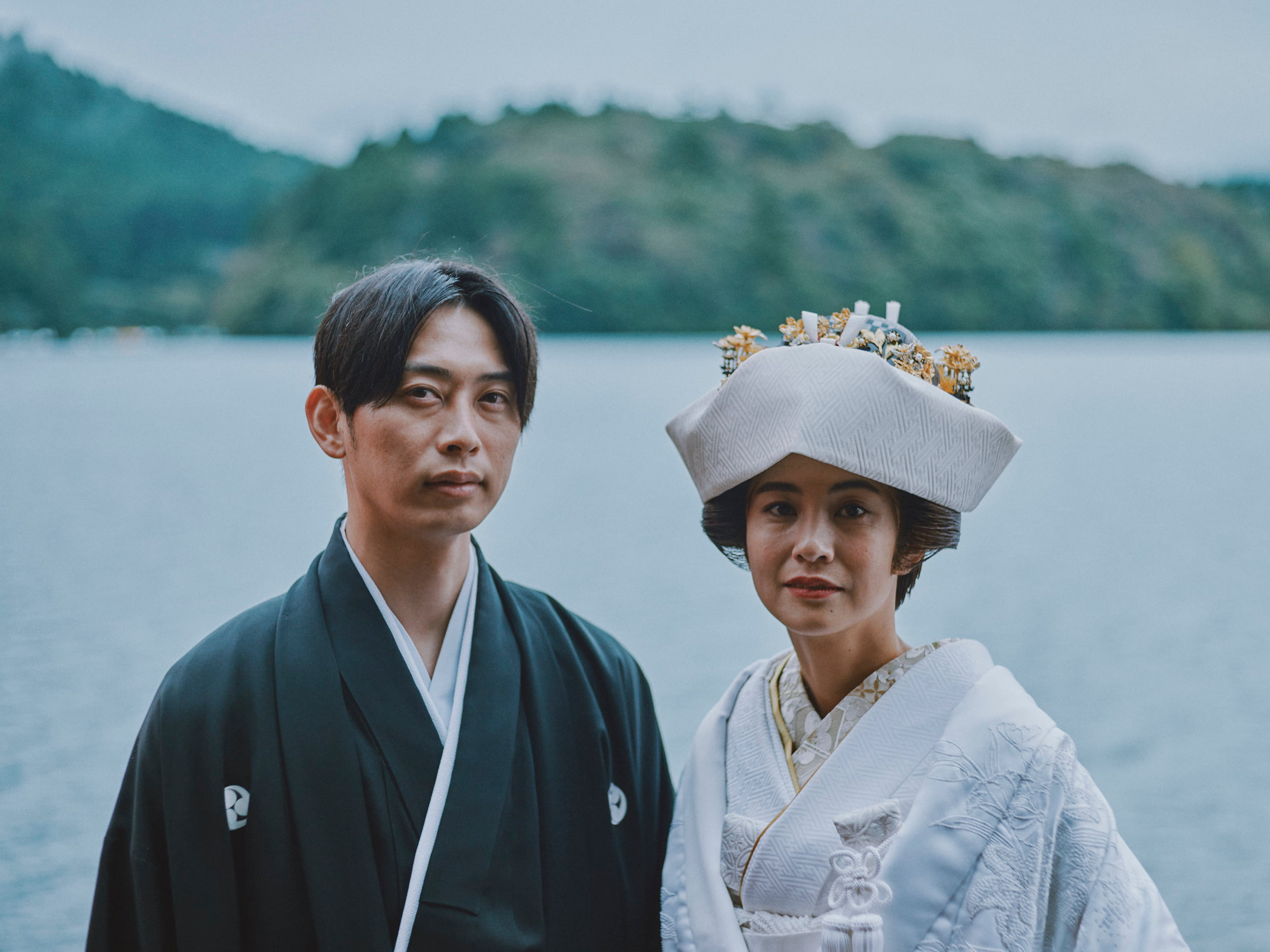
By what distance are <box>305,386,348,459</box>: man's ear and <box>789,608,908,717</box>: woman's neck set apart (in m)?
0.88

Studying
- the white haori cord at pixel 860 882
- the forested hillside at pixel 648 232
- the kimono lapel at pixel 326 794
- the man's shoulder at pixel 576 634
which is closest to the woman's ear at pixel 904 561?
the white haori cord at pixel 860 882

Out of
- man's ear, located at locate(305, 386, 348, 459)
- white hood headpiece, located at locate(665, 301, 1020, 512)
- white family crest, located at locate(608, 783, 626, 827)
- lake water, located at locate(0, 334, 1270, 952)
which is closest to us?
white hood headpiece, located at locate(665, 301, 1020, 512)

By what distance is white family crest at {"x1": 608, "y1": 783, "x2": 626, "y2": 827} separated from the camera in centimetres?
221

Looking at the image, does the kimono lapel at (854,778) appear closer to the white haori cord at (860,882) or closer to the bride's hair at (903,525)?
the white haori cord at (860,882)

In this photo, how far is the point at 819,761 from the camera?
1.99 meters

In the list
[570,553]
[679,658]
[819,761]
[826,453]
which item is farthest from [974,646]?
[570,553]

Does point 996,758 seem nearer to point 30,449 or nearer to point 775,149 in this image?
point 30,449

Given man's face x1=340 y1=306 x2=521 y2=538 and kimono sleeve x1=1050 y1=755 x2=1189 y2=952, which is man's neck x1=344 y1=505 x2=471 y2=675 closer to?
man's face x1=340 y1=306 x2=521 y2=538

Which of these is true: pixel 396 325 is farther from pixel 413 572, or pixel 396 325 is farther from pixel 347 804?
pixel 347 804

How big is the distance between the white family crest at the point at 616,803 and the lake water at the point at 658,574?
954mm

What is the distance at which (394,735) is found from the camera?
200 cm

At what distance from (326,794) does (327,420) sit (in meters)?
0.66

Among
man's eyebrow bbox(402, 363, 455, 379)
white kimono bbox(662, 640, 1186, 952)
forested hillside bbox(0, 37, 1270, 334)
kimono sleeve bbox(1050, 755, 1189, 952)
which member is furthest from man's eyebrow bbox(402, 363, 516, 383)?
forested hillside bbox(0, 37, 1270, 334)

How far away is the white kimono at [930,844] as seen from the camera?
1.74 m
